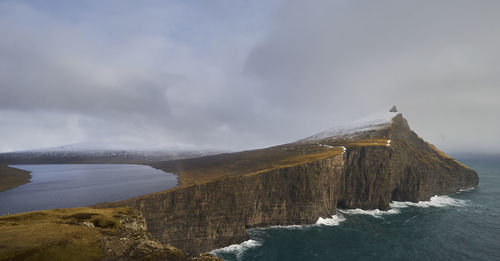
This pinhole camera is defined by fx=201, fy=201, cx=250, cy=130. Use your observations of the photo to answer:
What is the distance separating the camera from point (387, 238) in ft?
193

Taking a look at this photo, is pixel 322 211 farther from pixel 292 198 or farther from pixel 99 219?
pixel 99 219

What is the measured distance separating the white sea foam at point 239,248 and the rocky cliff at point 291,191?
146 centimetres

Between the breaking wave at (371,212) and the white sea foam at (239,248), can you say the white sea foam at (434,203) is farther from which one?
the white sea foam at (239,248)

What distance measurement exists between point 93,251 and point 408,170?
12607cm

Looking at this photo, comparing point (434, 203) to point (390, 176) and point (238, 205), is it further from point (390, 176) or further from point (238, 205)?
point (238, 205)

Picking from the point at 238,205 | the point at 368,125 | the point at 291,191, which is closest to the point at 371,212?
the point at 291,191

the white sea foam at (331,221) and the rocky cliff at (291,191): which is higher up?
the rocky cliff at (291,191)

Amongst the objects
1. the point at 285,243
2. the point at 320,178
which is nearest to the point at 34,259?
the point at 285,243

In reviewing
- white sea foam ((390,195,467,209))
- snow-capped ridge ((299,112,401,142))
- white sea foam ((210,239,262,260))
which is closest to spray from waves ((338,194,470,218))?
white sea foam ((390,195,467,209))

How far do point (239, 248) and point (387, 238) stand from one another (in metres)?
43.5

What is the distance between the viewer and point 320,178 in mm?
77312

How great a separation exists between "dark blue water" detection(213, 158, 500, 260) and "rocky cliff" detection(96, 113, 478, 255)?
4.92 m

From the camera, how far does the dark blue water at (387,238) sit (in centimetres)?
4991

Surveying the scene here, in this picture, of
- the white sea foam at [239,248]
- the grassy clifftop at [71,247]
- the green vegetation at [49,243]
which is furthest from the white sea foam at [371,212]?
the green vegetation at [49,243]
